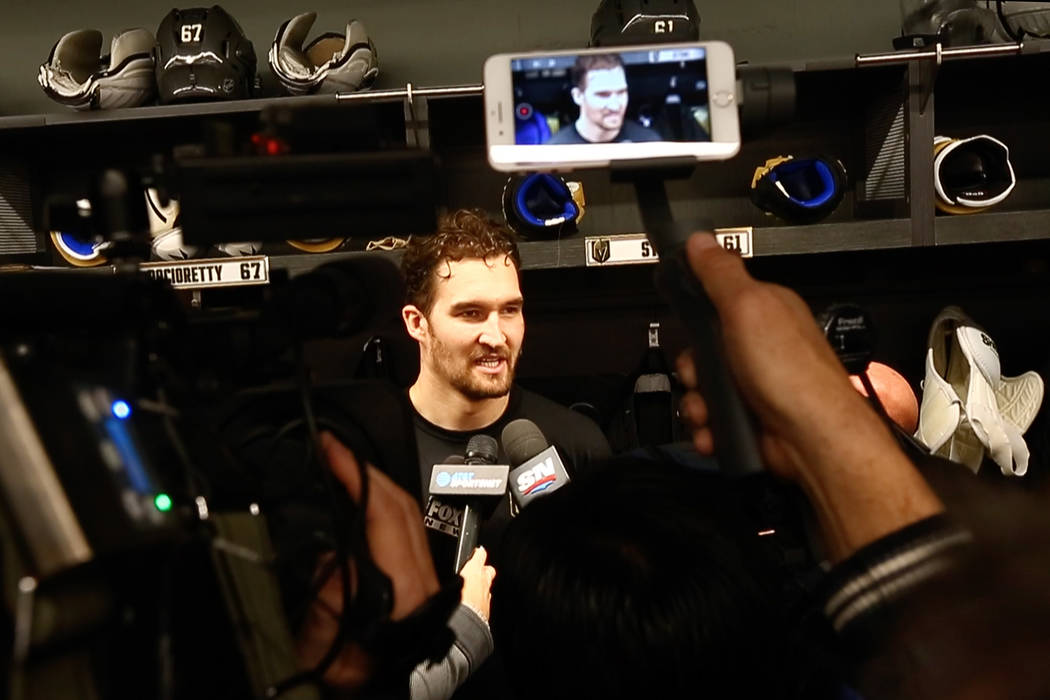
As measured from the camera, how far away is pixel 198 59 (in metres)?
1.90

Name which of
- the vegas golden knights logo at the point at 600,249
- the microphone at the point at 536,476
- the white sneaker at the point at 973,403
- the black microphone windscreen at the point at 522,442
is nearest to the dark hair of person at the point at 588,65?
the microphone at the point at 536,476

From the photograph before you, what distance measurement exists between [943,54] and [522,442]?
118 centimetres

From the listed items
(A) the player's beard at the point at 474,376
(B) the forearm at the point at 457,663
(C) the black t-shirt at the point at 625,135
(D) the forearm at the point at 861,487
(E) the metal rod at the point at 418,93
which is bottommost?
(B) the forearm at the point at 457,663

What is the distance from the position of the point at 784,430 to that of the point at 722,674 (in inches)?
6.9

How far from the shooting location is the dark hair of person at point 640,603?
24.8 inches

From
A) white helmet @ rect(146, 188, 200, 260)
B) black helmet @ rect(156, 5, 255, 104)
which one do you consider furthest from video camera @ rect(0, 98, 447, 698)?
black helmet @ rect(156, 5, 255, 104)

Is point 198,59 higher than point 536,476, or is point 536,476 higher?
point 198,59

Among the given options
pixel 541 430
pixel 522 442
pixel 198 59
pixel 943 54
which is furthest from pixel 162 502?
pixel 943 54

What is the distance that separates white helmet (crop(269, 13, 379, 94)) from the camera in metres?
1.93

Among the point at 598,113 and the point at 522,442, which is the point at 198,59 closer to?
the point at 522,442

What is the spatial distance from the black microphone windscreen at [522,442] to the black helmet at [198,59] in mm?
1057

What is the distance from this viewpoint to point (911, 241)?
1.83 m

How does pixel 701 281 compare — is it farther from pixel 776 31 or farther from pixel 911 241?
pixel 776 31

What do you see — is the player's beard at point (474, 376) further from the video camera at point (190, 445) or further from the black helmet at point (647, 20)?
the video camera at point (190, 445)
